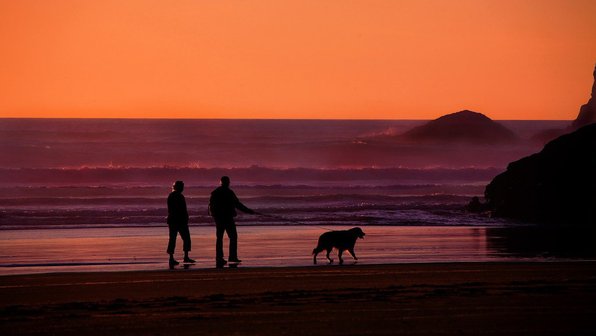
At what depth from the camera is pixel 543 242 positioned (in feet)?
83.9

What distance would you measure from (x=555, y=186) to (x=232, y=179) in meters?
34.8

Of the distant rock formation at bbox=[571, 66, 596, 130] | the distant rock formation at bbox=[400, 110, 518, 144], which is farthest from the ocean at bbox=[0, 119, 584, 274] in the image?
the distant rock formation at bbox=[571, 66, 596, 130]

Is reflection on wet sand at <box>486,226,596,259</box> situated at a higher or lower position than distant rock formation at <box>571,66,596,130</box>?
lower

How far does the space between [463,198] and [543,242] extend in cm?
2433

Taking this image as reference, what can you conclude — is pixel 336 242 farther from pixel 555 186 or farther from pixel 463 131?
pixel 463 131

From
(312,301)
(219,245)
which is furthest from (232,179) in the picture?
(312,301)

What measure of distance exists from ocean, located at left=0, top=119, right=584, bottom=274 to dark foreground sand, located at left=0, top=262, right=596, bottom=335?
3107mm

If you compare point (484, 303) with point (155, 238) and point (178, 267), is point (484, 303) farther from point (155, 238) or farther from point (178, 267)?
point (155, 238)

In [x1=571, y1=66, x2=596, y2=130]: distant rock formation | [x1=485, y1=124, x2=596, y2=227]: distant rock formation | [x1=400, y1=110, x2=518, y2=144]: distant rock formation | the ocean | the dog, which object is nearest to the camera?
the dog

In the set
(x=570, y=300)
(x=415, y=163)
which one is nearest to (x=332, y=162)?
(x=415, y=163)

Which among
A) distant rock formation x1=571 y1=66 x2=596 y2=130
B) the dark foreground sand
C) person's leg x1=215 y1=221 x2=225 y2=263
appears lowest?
the dark foreground sand

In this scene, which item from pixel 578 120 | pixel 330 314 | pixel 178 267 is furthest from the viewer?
pixel 578 120

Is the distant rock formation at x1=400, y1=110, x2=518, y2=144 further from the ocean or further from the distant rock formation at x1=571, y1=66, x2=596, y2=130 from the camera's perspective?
the distant rock formation at x1=571, y1=66, x2=596, y2=130

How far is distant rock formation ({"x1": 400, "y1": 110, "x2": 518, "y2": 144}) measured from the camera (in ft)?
308
